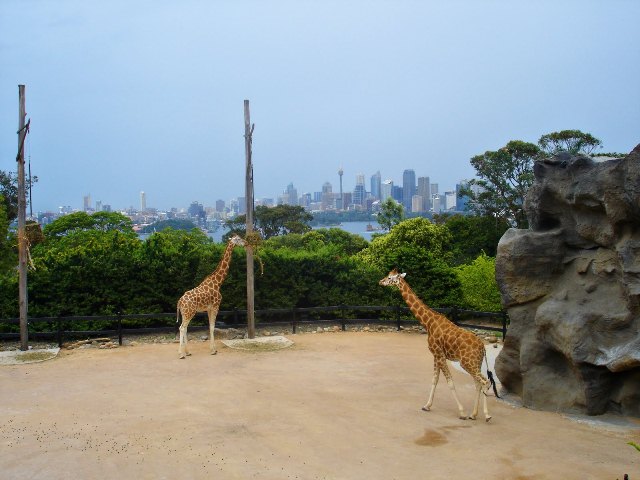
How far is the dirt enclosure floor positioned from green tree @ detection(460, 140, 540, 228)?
2352 centimetres

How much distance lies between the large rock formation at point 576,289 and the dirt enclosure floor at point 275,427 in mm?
558

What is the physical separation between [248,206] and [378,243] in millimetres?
14341

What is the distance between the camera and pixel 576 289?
9883mm

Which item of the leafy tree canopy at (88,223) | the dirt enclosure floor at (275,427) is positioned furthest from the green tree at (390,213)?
the dirt enclosure floor at (275,427)

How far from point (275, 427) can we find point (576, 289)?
5255 mm

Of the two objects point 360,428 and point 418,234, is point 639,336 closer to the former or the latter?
point 360,428

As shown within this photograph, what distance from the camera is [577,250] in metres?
10.2

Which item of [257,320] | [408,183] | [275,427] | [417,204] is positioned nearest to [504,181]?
[257,320]

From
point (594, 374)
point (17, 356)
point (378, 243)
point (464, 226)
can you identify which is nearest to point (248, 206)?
point (17, 356)

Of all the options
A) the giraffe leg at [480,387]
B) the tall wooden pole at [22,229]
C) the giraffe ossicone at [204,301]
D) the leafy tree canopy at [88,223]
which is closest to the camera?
the giraffe leg at [480,387]

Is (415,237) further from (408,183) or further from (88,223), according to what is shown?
(408,183)

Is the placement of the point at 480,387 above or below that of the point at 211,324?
below

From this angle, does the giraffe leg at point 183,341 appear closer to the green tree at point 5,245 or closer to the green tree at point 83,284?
the green tree at point 83,284

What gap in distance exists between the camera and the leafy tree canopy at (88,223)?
3216 cm
